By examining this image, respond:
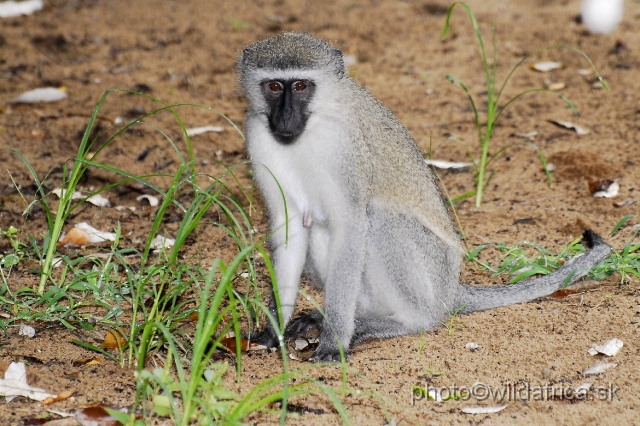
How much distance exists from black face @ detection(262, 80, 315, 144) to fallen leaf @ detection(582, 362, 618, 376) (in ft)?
5.85

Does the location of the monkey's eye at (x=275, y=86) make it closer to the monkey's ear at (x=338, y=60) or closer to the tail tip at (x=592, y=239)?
the monkey's ear at (x=338, y=60)

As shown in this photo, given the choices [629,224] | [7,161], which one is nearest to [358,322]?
[629,224]

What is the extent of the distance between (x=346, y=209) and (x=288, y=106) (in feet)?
1.99

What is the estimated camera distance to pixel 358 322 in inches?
176

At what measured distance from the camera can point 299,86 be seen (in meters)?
4.03

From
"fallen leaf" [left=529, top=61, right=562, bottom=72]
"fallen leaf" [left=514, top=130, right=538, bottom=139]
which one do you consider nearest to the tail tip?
"fallen leaf" [left=514, top=130, right=538, bottom=139]

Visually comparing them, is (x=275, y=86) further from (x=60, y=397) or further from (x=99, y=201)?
(x=99, y=201)

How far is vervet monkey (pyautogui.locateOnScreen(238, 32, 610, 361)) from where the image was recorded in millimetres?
4027

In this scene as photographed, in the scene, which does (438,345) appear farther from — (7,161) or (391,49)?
(391,49)

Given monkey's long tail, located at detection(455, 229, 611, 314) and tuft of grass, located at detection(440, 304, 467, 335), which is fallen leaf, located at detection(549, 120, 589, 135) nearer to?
monkey's long tail, located at detection(455, 229, 611, 314)

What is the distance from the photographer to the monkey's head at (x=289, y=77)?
3.96m

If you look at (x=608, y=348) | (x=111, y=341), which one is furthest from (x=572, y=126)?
(x=111, y=341)

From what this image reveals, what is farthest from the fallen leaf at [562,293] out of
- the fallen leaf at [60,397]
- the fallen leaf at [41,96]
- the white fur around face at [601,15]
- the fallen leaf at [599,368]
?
the fallen leaf at [41,96]

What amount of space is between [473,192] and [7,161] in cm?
356
